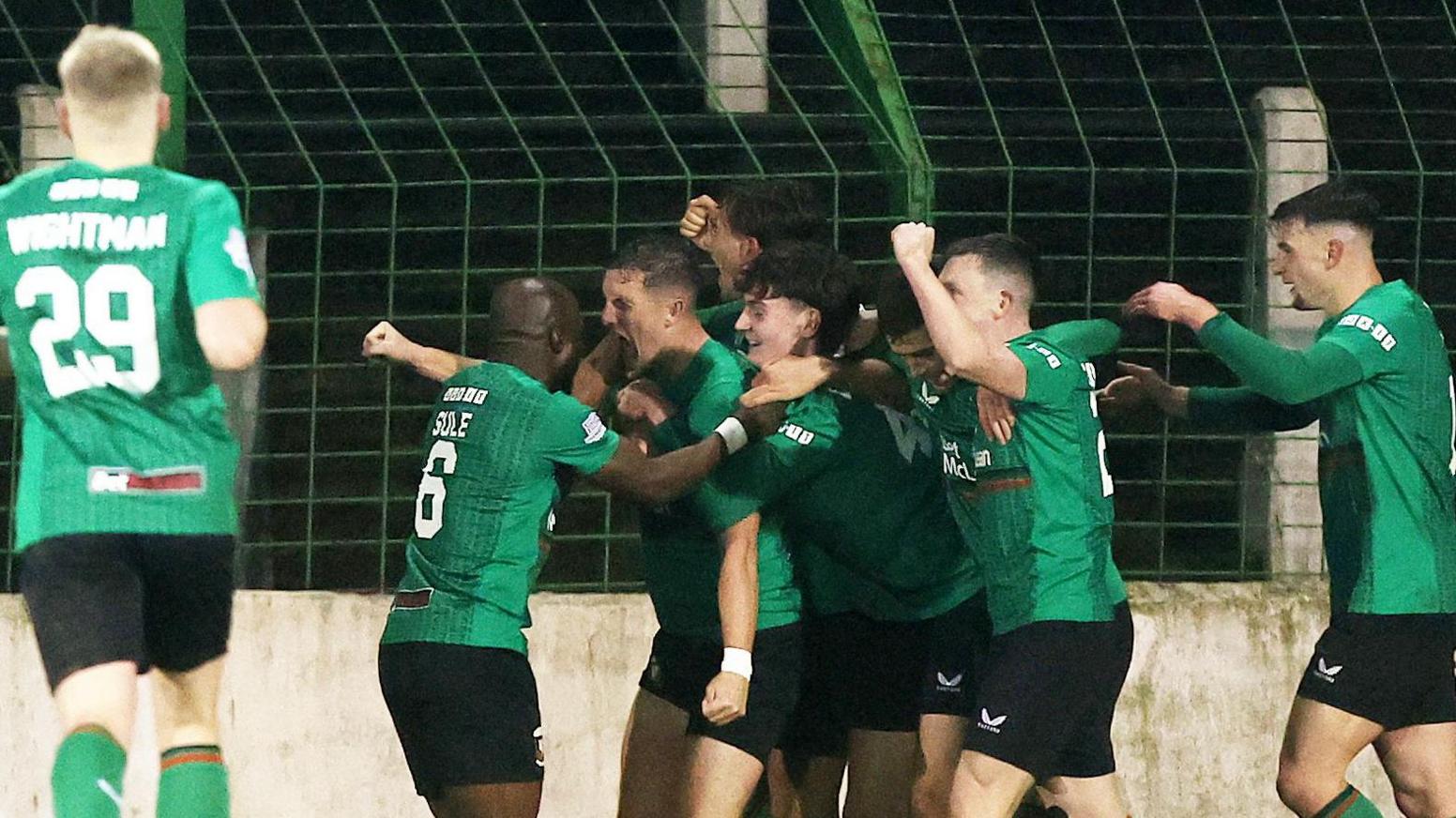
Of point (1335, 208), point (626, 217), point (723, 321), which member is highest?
point (626, 217)

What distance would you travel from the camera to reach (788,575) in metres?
6.80

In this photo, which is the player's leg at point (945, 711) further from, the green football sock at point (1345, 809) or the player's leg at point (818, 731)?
the green football sock at point (1345, 809)

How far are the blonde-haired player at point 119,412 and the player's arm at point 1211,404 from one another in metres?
2.97

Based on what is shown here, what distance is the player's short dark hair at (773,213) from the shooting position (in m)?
7.27

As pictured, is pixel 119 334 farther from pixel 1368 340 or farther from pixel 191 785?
pixel 1368 340

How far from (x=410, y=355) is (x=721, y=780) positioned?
1.46 metres

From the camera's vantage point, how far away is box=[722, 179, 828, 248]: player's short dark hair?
7273 millimetres

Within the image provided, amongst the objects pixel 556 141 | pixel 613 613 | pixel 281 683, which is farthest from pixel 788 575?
pixel 556 141

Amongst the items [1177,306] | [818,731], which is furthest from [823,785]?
[1177,306]

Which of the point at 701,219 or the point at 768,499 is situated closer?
the point at 768,499

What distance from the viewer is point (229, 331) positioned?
496 cm

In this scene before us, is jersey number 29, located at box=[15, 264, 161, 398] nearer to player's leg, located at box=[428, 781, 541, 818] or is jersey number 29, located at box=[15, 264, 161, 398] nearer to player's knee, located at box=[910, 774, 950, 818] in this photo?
player's leg, located at box=[428, 781, 541, 818]

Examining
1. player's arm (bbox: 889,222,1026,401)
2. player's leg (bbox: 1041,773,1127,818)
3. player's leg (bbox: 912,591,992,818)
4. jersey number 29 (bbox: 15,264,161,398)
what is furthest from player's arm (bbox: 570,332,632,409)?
jersey number 29 (bbox: 15,264,161,398)

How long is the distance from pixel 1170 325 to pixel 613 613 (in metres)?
2.17
